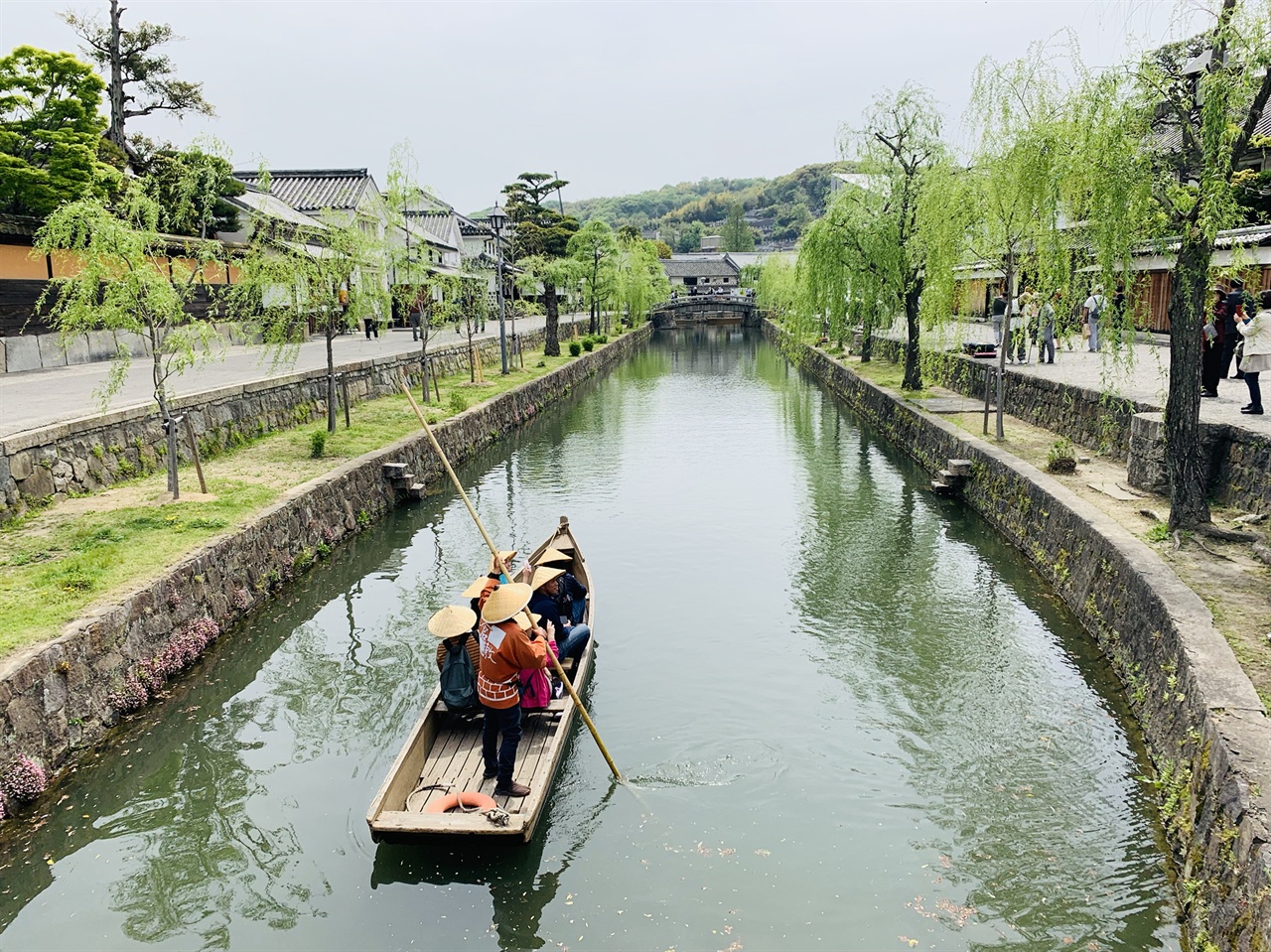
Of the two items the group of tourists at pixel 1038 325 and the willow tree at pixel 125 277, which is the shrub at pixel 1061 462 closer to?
the group of tourists at pixel 1038 325

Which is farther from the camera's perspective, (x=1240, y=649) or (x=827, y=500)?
(x=827, y=500)

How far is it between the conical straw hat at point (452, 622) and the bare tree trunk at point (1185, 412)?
25.6 ft

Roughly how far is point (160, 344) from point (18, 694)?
6703mm

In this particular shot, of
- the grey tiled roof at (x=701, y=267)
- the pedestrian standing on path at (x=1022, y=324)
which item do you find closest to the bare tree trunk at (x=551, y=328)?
the pedestrian standing on path at (x=1022, y=324)

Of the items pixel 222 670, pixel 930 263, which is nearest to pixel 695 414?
pixel 930 263

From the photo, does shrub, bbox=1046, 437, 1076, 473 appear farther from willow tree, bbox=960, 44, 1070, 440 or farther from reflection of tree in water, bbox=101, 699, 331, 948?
reflection of tree in water, bbox=101, 699, 331, 948

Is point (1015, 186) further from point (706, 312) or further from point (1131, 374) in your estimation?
point (706, 312)

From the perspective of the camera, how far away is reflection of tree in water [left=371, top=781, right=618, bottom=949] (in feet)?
20.4

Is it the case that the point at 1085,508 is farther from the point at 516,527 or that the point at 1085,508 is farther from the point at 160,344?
the point at 160,344

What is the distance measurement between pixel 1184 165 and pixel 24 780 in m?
12.3

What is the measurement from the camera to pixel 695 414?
2923 cm

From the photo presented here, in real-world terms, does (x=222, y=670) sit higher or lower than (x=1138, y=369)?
lower

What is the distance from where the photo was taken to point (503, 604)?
6.76 meters

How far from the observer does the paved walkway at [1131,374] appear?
11977 mm
